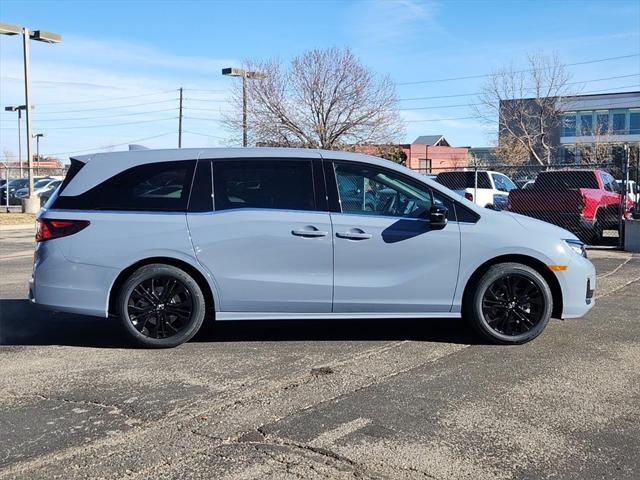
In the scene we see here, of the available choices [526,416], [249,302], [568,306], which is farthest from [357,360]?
[568,306]

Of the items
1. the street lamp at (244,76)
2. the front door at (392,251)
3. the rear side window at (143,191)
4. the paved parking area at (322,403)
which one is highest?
the street lamp at (244,76)

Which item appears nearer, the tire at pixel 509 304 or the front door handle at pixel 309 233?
the front door handle at pixel 309 233

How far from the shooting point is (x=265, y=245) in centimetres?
579

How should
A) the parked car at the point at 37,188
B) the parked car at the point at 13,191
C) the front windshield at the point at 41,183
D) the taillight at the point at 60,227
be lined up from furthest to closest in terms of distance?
the parked car at the point at 13,191, the front windshield at the point at 41,183, the parked car at the point at 37,188, the taillight at the point at 60,227

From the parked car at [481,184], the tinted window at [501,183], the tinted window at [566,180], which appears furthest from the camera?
the tinted window at [501,183]

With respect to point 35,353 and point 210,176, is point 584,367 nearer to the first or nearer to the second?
point 210,176

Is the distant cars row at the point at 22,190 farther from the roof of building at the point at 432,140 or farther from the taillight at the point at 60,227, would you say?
the roof of building at the point at 432,140

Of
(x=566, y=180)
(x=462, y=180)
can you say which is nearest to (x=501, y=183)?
(x=462, y=180)

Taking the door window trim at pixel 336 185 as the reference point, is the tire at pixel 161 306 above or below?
below

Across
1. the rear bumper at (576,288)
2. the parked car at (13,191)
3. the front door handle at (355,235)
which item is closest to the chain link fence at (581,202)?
the rear bumper at (576,288)

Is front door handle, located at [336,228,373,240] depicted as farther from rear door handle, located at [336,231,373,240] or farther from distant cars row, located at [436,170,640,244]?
distant cars row, located at [436,170,640,244]

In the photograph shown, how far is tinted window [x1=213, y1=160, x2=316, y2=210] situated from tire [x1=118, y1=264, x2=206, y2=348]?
758 mm

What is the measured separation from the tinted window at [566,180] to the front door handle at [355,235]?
10092 mm

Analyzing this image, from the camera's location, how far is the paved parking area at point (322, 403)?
11.9 ft
